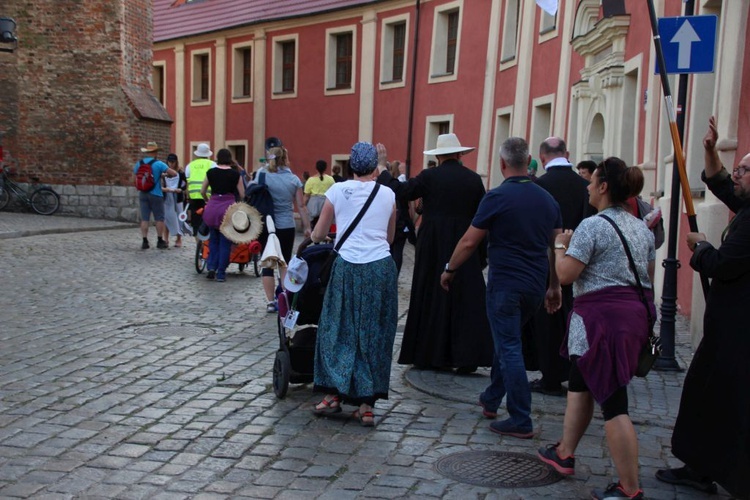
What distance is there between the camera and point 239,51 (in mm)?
34188

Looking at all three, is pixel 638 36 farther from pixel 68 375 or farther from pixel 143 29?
pixel 143 29

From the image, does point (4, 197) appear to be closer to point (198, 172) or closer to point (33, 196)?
point (33, 196)

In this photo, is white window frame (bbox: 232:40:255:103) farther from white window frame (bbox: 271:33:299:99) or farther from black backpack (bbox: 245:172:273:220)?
black backpack (bbox: 245:172:273:220)

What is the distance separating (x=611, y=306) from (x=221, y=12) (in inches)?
1291

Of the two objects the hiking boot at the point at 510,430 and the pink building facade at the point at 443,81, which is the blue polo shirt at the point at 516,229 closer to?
the hiking boot at the point at 510,430

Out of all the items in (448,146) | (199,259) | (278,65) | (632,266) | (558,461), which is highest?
(278,65)

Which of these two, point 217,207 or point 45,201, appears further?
point 45,201

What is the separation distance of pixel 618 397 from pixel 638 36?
10.6 meters

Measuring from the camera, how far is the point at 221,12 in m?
35.0

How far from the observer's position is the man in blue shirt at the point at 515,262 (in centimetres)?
547

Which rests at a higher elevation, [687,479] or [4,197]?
[4,197]

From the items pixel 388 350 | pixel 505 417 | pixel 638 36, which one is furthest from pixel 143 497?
pixel 638 36

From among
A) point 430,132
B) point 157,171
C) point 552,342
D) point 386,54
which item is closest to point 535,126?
point 430,132

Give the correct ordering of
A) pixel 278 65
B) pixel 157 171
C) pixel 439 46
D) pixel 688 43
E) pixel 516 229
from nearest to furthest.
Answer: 1. pixel 516 229
2. pixel 688 43
3. pixel 157 171
4. pixel 439 46
5. pixel 278 65
